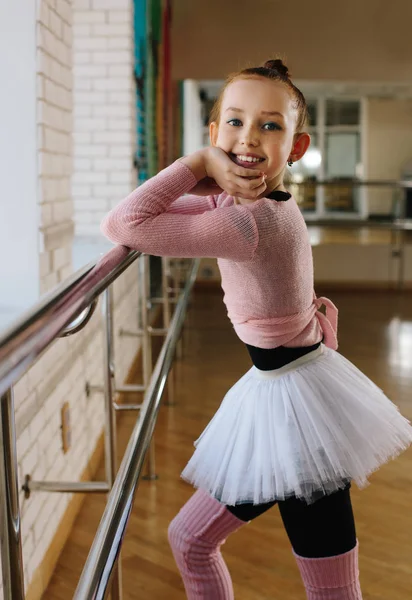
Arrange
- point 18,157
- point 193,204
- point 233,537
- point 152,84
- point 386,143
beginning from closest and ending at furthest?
point 193,204, point 18,157, point 233,537, point 152,84, point 386,143

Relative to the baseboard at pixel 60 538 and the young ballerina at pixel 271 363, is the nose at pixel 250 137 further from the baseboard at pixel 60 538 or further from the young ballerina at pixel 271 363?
the baseboard at pixel 60 538

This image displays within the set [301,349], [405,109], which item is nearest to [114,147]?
[301,349]

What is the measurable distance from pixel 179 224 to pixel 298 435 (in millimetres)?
382

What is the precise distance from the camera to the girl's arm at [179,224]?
115 centimetres

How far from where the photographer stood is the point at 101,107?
3883 millimetres

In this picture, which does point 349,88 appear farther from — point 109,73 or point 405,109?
point 109,73

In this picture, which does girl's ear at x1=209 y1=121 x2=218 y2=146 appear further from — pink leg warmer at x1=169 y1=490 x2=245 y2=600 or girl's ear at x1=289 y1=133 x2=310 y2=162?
pink leg warmer at x1=169 y1=490 x2=245 y2=600

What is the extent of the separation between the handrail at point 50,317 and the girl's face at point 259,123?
9.5 inches

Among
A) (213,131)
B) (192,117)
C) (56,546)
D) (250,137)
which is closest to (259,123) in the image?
(250,137)

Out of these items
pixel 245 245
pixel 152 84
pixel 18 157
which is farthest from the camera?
pixel 152 84

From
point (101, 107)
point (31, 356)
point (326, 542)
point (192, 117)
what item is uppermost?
point (192, 117)

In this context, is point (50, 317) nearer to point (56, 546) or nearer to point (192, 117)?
point (56, 546)

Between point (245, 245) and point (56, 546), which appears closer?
point (245, 245)

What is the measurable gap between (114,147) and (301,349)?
2.79 m
